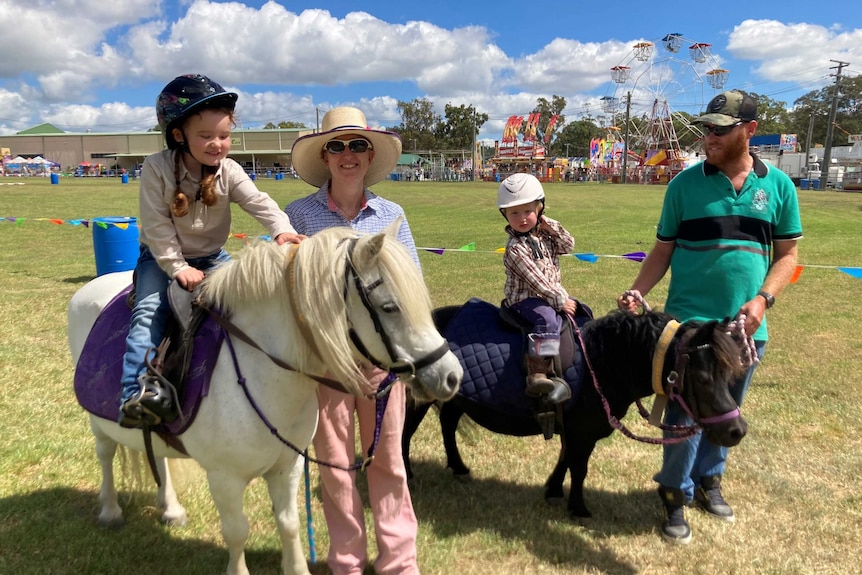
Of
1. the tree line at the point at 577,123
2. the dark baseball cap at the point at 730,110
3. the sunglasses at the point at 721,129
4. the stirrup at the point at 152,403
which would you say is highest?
the tree line at the point at 577,123

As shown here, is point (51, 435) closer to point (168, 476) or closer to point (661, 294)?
point (168, 476)

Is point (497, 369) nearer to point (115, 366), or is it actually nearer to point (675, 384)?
point (675, 384)

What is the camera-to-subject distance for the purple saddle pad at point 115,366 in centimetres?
244

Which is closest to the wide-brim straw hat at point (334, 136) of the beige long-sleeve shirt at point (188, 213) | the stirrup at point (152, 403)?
the beige long-sleeve shirt at point (188, 213)

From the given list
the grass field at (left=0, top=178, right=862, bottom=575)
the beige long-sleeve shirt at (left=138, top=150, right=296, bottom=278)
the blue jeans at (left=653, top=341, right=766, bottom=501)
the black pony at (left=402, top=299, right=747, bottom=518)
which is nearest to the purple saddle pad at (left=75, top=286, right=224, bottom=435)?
the beige long-sleeve shirt at (left=138, top=150, right=296, bottom=278)

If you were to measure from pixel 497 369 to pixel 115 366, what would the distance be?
214 cm

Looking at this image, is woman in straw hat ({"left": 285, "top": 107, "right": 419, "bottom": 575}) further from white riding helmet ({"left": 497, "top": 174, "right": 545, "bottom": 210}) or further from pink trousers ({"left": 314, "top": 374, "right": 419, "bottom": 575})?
white riding helmet ({"left": 497, "top": 174, "right": 545, "bottom": 210})

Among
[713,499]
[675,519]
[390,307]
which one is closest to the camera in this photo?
[390,307]

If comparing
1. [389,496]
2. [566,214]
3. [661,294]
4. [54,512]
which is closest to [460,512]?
[389,496]

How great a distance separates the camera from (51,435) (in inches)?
178

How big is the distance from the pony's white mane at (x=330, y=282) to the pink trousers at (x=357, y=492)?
0.74m

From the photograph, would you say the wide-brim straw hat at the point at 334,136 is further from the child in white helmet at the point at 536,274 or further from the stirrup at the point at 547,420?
the stirrup at the point at 547,420

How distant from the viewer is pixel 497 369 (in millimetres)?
3512

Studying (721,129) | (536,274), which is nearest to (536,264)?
(536,274)
